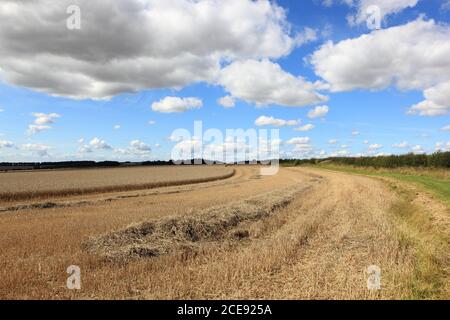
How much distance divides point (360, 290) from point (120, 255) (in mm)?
5949

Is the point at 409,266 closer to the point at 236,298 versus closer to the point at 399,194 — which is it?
the point at 236,298

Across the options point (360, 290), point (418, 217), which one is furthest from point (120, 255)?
point (418, 217)

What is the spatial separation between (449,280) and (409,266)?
2.97ft

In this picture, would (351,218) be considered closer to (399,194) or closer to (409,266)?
(409,266)

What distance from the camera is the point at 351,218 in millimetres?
17031
